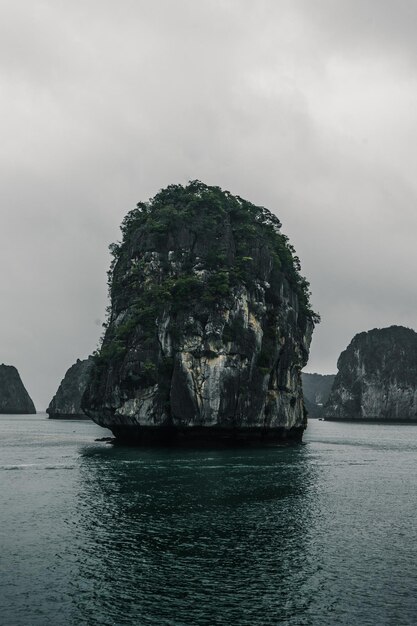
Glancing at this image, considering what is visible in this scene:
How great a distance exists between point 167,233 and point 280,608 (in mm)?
63384

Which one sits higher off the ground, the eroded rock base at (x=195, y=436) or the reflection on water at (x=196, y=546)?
the eroded rock base at (x=195, y=436)

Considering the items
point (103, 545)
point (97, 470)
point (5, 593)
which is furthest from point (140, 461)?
point (5, 593)

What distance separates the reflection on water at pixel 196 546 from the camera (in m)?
17.2

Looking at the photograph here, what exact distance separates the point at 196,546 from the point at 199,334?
1753 inches

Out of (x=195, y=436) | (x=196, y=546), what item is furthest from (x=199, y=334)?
(x=196, y=546)

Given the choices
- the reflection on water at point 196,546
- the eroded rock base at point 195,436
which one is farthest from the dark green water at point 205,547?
the eroded rock base at point 195,436

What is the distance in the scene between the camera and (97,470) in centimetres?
4606

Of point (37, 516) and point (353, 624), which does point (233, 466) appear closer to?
point (37, 516)

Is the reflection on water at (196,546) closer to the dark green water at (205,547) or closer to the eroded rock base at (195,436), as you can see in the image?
the dark green water at (205,547)

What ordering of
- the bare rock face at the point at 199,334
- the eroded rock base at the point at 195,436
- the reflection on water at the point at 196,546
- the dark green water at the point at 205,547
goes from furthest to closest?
the eroded rock base at the point at 195,436 < the bare rock face at the point at 199,334 < the reflection on water at the point at 196,546 < the dark green water at the point at 205,547

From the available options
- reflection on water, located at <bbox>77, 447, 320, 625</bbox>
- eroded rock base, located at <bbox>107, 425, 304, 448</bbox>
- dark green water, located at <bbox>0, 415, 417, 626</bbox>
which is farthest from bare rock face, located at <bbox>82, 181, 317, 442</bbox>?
reflection on water, located at <bbox>77, 447, 320, 625</bbox>

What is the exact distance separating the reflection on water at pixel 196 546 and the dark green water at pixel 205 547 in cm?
7

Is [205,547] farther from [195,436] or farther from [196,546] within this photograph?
[195,436]

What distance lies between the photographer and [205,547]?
23.5m
